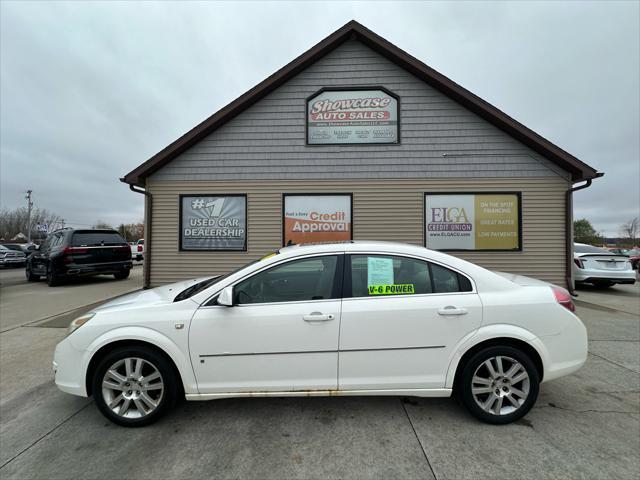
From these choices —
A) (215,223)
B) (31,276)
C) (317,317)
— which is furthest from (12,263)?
(317,317)

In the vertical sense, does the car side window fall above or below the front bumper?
above

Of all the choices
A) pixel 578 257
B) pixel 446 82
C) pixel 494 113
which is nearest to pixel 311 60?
pixel 446 82

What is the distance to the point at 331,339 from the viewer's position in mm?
2389

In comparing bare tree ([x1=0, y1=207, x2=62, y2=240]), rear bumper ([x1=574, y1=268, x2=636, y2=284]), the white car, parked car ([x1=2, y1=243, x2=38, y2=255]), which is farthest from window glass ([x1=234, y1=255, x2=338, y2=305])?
bare tree ([x1=0, y1=207, x2=62, y2=240])

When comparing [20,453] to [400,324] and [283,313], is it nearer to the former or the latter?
[283,313]

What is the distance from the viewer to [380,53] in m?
7.74


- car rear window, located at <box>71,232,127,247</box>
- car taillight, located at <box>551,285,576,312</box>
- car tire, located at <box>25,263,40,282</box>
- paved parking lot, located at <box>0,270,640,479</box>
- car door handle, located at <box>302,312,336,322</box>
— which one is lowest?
paved parking lot, located at <box>0,270,640,479</box>

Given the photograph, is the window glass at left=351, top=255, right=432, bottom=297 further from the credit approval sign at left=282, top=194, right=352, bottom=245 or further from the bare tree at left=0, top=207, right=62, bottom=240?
the bare tree at left=0, top=207, right=62, bottom=240

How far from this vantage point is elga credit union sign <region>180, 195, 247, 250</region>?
7.69m

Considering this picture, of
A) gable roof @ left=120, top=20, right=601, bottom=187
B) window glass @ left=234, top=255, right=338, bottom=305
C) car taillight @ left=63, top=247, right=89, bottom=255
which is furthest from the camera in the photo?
car taillight @ left=63, top=247, right=89, bottom=255

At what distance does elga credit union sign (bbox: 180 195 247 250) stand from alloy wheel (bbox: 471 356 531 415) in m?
6.26

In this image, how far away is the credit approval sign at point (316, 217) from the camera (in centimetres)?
750

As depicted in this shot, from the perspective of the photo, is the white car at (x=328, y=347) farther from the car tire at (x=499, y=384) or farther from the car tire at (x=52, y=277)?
the car tire at (x=52, y=277)

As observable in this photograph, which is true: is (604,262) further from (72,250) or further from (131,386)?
(72,250)
